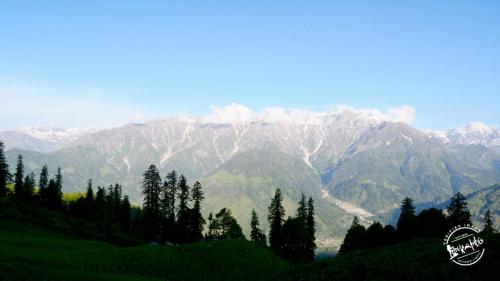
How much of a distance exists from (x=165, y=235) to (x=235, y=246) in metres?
45.6

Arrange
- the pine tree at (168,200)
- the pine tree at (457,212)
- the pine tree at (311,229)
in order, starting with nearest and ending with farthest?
the pine tree at (457,212)
the pine tree at (311,229)
the pine tree at (168,200)

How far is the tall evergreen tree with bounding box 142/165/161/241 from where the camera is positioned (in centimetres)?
10951

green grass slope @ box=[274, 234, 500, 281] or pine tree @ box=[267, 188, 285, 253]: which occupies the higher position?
pine tree @ box=[267, 188, 285, 253]

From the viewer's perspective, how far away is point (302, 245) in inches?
3932

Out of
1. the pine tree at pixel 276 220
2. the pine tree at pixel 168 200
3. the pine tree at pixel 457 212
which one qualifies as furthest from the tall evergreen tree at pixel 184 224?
the pine tree at pixel 457 212

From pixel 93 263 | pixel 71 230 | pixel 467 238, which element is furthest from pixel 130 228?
Answer: pixel 467 238

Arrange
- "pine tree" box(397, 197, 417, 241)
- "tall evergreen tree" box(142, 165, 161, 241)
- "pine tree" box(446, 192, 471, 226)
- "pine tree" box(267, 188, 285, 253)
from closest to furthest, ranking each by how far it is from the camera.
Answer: "pine tree" box(446, 192, 471, 226)
"pine tree" box(397, 197, 417, 241)
"pine tree" box(267, 188, 285, 253)
"tall evergreen tree" box(142, 165, 161, 241)

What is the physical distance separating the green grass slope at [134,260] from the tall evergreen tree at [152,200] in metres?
39.4

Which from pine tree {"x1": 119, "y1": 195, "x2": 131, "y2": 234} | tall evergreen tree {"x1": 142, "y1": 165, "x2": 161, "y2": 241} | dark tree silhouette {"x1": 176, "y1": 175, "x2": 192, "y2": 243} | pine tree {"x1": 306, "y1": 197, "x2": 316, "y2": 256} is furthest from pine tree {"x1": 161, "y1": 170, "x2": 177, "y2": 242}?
pine tree {"x1": 306, "y1": 197, "x2": 316, "y2": 256}

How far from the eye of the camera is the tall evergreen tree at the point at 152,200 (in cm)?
10951

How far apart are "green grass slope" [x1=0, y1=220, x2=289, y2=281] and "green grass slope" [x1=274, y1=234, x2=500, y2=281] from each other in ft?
59.8

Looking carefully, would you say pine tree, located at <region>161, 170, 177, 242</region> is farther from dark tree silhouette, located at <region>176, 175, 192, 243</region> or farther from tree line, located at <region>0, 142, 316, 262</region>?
dark tree silhouette, located at <region>176, 175, 192, 243</region>

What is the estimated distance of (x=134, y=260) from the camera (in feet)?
184

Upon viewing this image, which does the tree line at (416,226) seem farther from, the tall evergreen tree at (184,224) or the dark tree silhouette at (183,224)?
the dark tree silhouette at (183,224)
